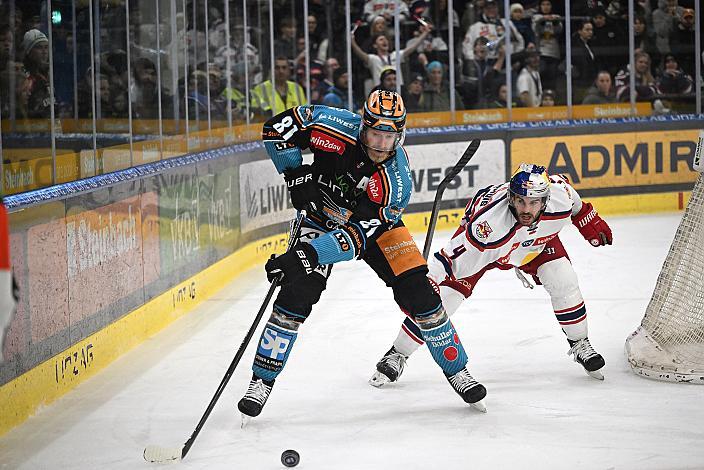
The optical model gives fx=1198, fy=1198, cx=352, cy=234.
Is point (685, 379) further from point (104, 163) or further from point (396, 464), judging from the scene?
point (104, 163)

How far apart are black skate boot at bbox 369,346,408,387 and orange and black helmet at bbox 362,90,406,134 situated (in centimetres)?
123

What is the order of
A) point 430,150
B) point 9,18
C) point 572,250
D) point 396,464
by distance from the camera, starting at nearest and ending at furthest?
point 396,464 → point 9,18 → point 572,250 → point 430,150

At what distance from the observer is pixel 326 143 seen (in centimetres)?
489

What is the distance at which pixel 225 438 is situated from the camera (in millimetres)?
4691

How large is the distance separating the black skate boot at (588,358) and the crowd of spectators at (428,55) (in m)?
3.38

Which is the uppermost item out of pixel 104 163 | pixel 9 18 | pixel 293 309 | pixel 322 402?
pixel 9 18

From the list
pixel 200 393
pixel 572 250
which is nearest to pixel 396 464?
pixel 200 393

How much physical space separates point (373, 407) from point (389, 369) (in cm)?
34

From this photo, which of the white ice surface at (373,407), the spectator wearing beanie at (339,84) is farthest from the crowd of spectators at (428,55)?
the white ice surface at (373,407)

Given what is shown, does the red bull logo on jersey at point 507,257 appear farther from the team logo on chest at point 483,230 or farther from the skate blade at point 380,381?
the skate blade at point 380,381

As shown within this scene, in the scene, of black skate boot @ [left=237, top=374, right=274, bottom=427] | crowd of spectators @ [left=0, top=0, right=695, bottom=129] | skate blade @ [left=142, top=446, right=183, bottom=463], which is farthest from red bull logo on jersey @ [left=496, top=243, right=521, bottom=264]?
crowd of spectators @ [left=0, top=0, right=695, bottom=129]

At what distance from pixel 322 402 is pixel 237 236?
3.39 meters

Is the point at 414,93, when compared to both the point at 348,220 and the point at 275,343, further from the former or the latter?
the point at 275,343

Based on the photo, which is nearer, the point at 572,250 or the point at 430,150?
the point at 572,250
